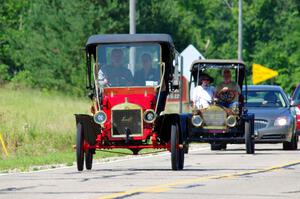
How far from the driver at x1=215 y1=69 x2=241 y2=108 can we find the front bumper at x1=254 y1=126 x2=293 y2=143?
2.04 meters

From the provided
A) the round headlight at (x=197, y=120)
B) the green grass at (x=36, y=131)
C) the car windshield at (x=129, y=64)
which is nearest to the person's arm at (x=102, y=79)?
the car windshield at (x=129, y=64)

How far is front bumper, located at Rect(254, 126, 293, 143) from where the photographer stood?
99.7 ft

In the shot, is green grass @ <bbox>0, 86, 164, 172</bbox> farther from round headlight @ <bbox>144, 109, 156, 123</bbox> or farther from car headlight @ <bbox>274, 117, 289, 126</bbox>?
car headlight @ <bbox>274, 117, 289, 126</bbox>

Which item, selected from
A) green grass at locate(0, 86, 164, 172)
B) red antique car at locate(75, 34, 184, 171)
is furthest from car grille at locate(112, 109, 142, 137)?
green grass at locate(0, 86, 164, 172)

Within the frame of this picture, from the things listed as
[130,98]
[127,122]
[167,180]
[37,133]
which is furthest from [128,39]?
[37,133]

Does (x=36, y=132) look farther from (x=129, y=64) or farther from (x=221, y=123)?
(x=129, y=64)

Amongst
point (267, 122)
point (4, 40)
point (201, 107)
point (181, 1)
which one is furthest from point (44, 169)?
point (181, 1)

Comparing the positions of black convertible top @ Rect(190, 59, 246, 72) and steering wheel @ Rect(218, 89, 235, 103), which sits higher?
black convertible top @ Rect(190, 59, 246, 72)

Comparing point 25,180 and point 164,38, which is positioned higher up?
point 164,38

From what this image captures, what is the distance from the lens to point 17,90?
52.7 meters

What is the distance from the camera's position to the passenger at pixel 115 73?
22.8 m

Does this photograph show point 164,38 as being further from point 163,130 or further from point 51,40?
point 51,40

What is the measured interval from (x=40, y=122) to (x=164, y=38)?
13367 mm

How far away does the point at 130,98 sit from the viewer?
73.3 ft
